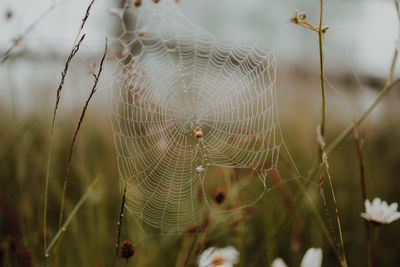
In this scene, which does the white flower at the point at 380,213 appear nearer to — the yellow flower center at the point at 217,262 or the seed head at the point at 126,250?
the yellow flower center at the point at 217,262

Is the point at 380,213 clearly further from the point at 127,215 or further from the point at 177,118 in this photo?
the point at 177,118

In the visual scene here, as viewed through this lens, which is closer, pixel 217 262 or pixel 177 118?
pixel 217 262

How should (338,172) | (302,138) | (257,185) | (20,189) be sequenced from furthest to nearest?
(302,138), (338,172), (257,185), (20,189)

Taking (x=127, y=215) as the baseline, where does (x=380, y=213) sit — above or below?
above

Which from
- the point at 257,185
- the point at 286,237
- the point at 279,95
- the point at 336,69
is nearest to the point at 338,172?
the point at 257,185

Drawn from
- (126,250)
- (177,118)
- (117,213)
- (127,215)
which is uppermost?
(177,118)

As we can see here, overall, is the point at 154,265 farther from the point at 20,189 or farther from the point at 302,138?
Result: the point at 302,138

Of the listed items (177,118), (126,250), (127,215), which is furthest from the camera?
(177,118)

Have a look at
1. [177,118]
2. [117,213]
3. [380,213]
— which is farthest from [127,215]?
[380,213]

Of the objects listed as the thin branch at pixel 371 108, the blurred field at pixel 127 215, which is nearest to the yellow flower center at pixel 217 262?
the blurred field at pixel 127 215
